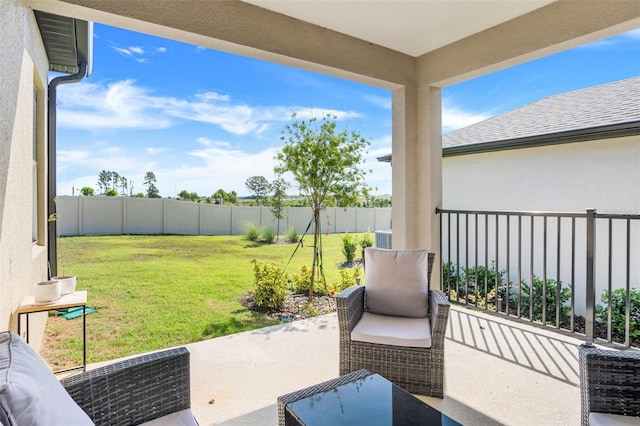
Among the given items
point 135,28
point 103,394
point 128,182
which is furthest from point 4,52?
point 128,182

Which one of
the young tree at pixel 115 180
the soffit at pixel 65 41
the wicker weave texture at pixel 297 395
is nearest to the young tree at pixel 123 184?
the young tree at pixel 115 180

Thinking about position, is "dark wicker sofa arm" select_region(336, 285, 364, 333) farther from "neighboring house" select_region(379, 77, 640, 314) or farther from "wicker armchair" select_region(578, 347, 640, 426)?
"neighboring house" select_region(379, 77, 640, 314)

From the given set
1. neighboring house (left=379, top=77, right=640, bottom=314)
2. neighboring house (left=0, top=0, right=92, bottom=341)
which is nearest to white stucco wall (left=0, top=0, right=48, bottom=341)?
neighboring house (left=0, top=0, right=92, bottom=341)

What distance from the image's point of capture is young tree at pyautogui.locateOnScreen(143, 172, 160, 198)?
6.03m

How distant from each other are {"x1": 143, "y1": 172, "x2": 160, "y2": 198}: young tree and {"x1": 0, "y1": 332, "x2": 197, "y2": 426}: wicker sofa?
509cm

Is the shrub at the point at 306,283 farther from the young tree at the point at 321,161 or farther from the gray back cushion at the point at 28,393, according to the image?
the gray back cushion at the point at 28,393

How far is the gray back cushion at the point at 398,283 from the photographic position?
113 inches

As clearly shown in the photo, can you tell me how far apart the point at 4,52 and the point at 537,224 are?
6.52 m

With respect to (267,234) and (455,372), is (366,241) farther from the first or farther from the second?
(455,372)

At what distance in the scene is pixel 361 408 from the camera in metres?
1.56

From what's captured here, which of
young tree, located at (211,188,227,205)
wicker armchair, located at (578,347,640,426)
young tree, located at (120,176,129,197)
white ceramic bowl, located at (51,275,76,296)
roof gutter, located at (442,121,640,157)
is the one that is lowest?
wicker armchair, located at (578,347,640,426)

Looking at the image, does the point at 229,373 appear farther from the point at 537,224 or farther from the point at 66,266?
the point at 537,224

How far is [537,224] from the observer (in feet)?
18.8

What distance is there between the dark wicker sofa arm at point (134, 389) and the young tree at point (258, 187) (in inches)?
196
